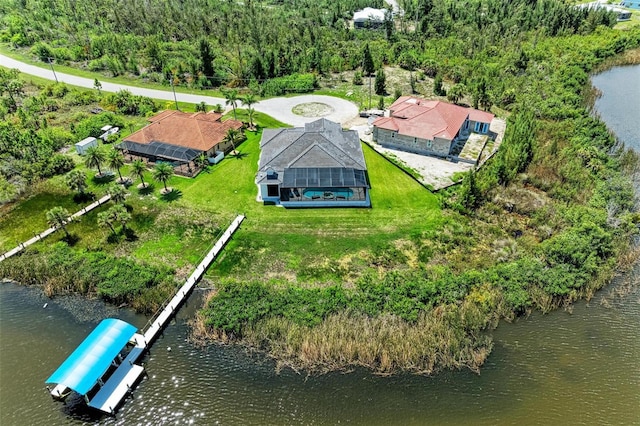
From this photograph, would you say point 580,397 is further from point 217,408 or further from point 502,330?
point 217,408

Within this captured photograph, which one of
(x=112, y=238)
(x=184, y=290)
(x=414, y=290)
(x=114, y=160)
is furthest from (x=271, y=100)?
(x=414, y=290)

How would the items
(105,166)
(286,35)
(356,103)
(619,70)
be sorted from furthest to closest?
(286,35) < (619,70) < (356,103) < (105,166)

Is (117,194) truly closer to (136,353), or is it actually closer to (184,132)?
(184,132)

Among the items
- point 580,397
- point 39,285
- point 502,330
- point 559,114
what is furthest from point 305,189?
point 559,114

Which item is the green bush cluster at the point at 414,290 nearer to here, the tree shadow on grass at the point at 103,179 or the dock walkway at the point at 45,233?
the dock walkway at the point at 45,233

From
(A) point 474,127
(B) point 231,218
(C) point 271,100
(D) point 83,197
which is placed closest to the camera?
(B) point 231,218
